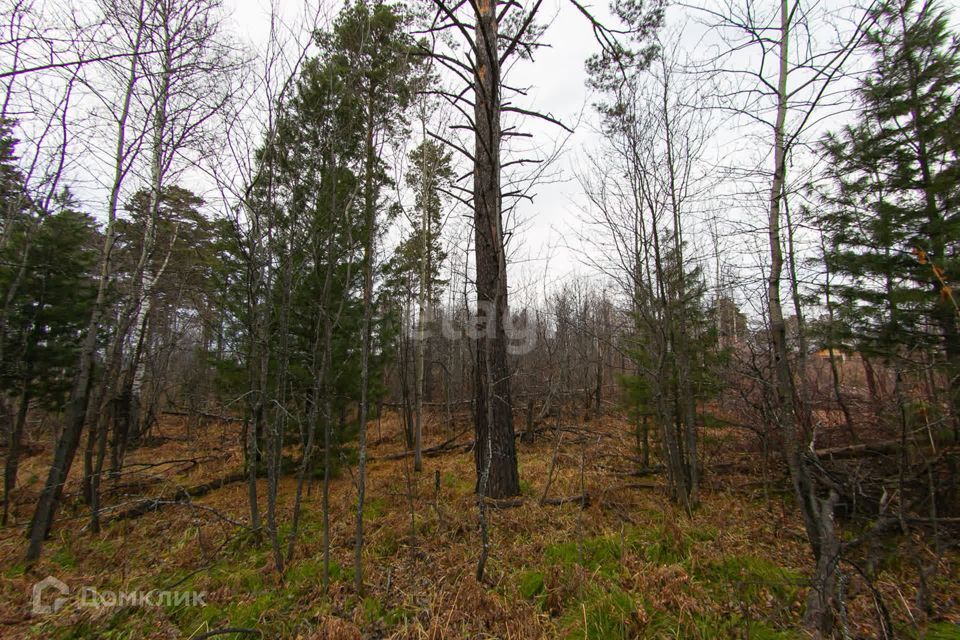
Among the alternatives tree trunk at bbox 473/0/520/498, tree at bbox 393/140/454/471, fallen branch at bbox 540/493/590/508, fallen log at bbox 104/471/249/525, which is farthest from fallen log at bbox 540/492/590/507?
fallen log at bbox 104/471/249/525

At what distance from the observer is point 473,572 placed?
3023 millimetres

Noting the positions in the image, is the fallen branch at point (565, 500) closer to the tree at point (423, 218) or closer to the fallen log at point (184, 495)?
the tree at point (423, 218)

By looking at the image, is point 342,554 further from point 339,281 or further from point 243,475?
point 243,475

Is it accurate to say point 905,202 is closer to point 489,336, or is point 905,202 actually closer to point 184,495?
point 489,336

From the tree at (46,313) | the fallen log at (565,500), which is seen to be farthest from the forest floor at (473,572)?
the tree at (46,313)

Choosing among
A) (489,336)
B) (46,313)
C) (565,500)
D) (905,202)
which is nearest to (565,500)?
(565,500)

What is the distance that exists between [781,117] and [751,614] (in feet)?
14.8

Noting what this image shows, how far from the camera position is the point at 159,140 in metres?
5.07

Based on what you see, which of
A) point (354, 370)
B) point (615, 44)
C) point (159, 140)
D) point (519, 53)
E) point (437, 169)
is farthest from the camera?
point (437, 169)

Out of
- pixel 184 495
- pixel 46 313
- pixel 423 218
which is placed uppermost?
pixel 423 218

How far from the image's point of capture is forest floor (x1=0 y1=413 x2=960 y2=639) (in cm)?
254

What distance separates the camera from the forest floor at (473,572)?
100 inches

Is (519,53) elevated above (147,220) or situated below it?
above

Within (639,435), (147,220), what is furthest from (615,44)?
(147,220)
